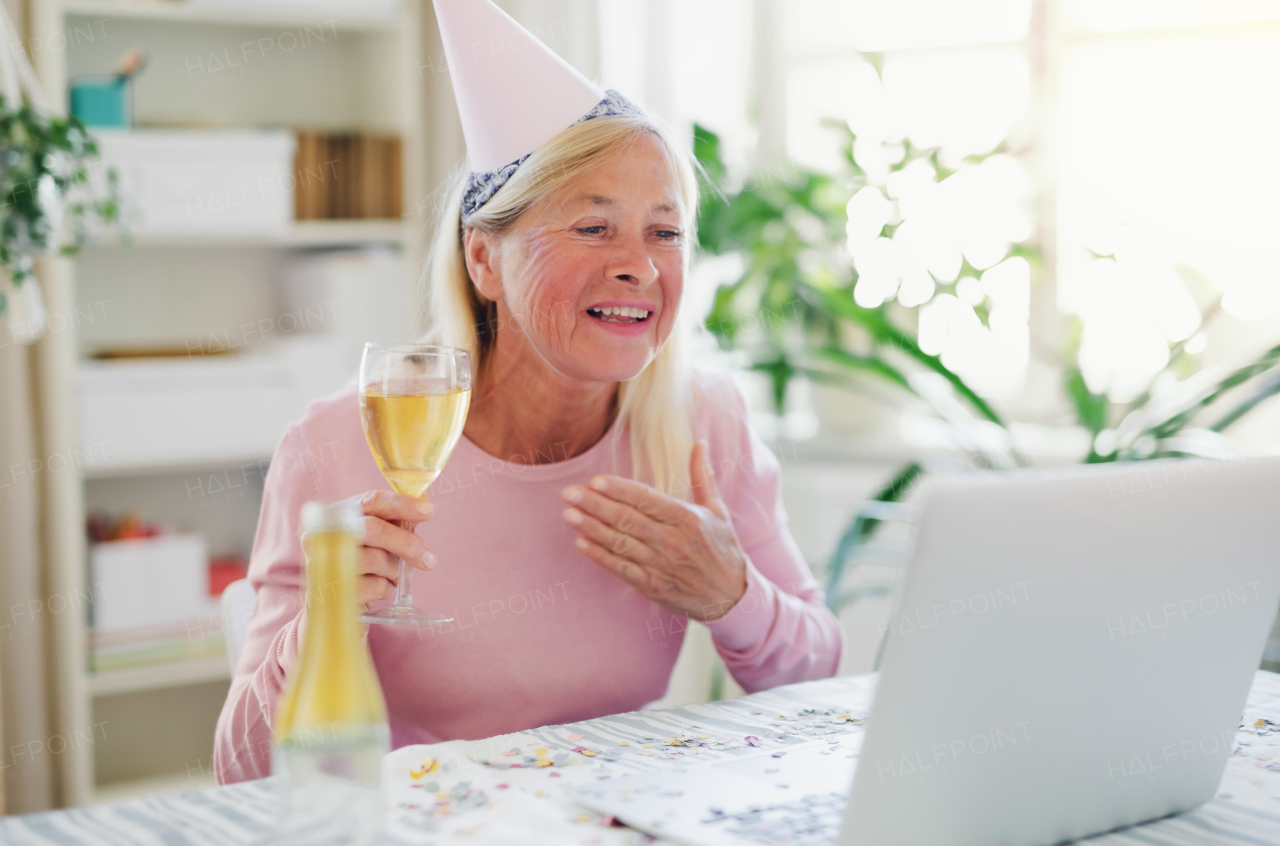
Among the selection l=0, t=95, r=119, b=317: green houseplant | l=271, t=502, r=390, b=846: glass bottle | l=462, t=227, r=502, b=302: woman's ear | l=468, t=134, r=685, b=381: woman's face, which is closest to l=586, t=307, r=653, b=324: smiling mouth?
l=468, t=134, r=685, b=381: woman's face

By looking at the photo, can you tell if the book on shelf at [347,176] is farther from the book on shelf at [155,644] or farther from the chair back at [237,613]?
the chair back at [237,613]

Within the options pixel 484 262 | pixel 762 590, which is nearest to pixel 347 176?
pixel 484 262

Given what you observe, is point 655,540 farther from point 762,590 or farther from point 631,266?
point 631,266

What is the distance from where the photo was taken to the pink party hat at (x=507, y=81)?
131 centimetres

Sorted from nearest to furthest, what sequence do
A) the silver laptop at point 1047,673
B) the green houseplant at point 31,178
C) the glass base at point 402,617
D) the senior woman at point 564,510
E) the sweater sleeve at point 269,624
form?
1. the silver laptop at point 1047,673
2. the glass base at point 402,617
3. the sweater sleeve at point 269,624
4. the senior woman at point 564,510
5. the green houseplant at point 31,178

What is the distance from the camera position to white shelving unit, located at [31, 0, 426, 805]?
2.64m

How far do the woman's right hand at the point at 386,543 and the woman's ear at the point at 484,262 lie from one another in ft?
1.55

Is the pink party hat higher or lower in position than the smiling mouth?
higher

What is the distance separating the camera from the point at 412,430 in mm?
1055

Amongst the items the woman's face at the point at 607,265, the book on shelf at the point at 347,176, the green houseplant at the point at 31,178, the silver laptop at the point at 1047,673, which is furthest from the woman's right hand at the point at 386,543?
the book on shelf at the point at 347,176

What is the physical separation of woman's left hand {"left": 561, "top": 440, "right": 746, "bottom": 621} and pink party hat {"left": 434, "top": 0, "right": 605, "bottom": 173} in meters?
0.40

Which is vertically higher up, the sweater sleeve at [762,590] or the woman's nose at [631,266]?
the woman's nose at [631,266]

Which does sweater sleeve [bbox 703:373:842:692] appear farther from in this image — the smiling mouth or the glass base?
the glass base

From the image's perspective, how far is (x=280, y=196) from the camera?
9.13 ft
